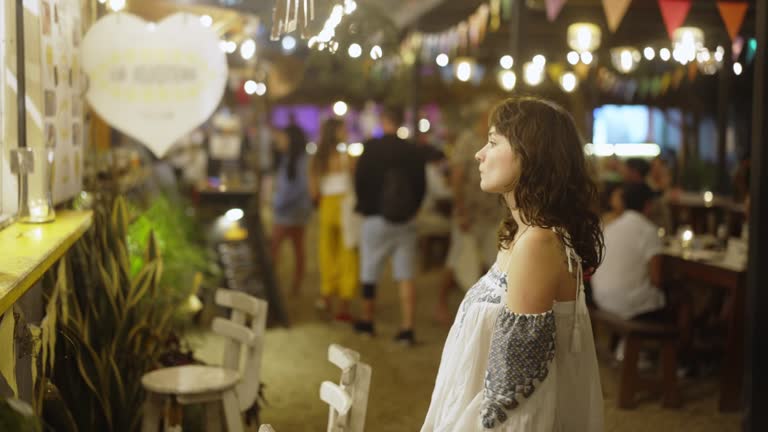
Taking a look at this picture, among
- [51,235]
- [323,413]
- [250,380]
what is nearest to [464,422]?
[51,235]

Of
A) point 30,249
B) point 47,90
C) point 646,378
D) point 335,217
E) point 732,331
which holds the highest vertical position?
point 47,90

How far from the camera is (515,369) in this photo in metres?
2.32

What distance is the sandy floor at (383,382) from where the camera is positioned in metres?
5.21

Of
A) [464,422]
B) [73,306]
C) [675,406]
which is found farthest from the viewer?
[675,406]

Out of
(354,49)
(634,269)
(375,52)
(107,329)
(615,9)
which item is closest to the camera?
(375,52)

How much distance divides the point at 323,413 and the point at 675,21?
140 inches

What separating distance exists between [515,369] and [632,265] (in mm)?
3896

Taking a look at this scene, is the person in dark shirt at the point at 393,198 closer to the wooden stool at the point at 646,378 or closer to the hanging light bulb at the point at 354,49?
the wooden stool at the point at 646,378

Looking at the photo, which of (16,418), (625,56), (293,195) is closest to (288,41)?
(293,195)

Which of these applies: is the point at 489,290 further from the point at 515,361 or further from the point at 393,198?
the point at 393,198

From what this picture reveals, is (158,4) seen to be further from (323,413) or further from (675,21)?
(675,21)

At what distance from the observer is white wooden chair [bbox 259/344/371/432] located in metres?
2.49

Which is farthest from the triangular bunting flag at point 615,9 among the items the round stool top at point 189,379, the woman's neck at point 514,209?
the woman's neck at point 514,209

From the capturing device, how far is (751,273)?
13.6 feet
